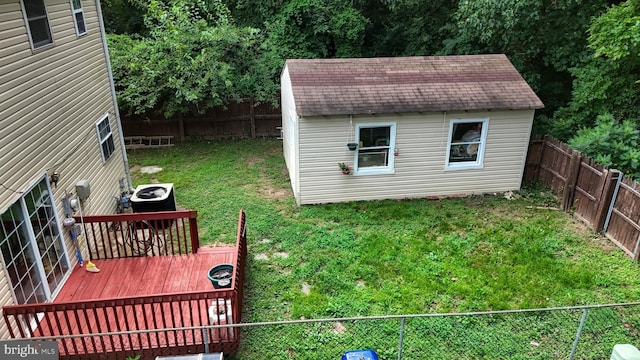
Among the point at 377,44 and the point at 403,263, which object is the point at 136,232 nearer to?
the point at 403,263

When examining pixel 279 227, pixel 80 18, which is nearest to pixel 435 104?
pixel 279 227

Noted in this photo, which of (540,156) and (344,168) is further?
(540,156)

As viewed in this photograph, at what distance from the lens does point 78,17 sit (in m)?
7.80

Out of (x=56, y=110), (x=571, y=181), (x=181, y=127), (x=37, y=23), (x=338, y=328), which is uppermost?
(x=37, y=23)

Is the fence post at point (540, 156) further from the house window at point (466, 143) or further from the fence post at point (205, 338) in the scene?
the fence post at point (205, 338)

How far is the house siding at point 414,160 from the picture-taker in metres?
9.26

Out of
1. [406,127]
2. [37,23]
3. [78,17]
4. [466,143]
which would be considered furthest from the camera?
[466,143]

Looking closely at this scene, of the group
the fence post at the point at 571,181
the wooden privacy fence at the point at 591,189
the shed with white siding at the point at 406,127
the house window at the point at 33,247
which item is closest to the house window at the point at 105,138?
the house window at the point at 33,247

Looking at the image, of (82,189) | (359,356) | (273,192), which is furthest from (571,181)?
(82,189)

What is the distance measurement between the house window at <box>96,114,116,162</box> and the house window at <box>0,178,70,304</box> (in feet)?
7.83

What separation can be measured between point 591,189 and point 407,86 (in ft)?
13.9

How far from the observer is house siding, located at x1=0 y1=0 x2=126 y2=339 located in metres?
5.46

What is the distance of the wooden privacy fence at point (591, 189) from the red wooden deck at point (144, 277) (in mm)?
6992

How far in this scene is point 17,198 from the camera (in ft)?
18.0
